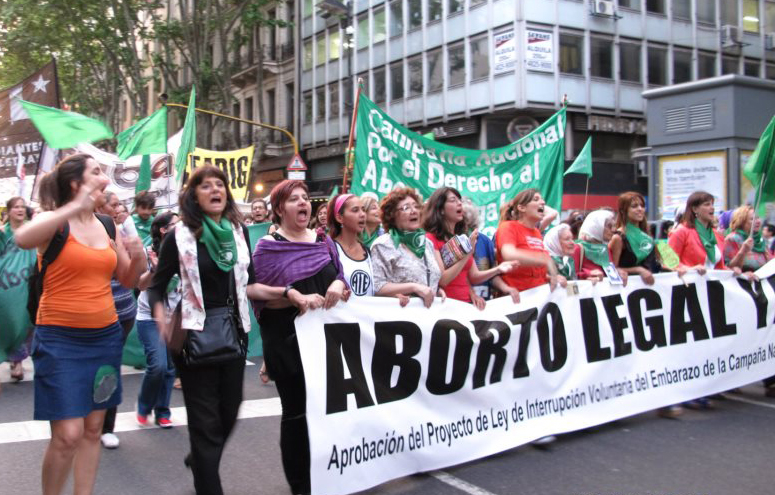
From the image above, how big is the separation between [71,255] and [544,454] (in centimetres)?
317

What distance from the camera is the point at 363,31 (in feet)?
110

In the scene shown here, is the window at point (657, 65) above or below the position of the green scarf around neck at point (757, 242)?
above

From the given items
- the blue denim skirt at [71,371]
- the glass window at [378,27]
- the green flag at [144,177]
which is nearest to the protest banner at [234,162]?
the green flag at [144,177]

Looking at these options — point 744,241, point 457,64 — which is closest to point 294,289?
point 744,241

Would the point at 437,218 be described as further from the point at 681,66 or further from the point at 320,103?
the point at 320,103

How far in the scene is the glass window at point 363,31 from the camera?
33.3 meters

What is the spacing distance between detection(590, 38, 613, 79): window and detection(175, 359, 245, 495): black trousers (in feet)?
85.7

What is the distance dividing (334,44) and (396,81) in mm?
5044

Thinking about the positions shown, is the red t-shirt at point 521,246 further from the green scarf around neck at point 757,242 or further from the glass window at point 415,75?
the glass window at point 415,75

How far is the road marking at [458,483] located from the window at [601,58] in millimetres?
25236

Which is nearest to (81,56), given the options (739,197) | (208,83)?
(208,83)

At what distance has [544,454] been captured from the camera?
5000 mm

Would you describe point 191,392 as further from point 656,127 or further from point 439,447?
point 656,127

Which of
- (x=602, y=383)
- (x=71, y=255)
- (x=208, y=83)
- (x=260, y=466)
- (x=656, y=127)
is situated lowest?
(x=260, y=466)
